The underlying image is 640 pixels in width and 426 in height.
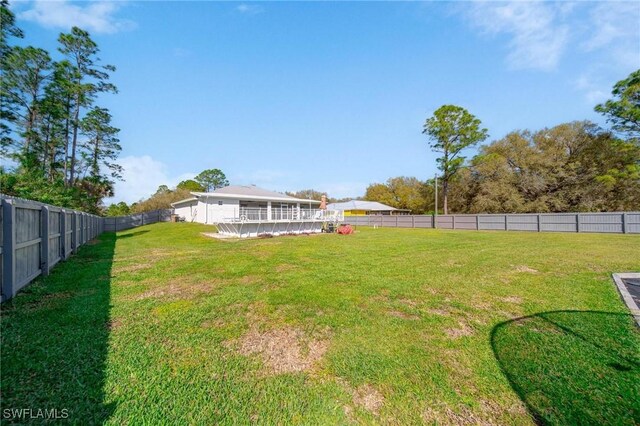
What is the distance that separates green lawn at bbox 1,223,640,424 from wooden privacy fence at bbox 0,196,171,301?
12.5 inches

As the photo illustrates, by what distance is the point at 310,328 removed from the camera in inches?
126

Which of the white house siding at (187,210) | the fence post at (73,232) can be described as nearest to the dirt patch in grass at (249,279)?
the fence post at (73,232)

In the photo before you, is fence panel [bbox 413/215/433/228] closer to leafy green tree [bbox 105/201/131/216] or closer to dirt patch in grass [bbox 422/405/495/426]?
dirt patch in grass [bbox 422/405/495/426]

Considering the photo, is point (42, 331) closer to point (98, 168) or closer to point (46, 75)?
point (46, 75)

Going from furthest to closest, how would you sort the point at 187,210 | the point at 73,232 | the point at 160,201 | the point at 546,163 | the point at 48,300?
Result: the point at 160,201
the point at 187,210
the point at 546,163
the point at 73,232
the point at 48,300

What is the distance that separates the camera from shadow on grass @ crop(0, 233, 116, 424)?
71.6 inches

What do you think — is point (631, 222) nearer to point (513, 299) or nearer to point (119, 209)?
point (513, 299)

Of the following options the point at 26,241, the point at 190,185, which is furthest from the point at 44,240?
Result: the point at 190,185

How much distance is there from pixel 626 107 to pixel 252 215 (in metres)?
28.5

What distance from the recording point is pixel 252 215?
51.4 ft

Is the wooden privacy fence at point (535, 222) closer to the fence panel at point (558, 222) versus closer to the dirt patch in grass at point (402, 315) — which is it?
the fence panel at point (558, 222)

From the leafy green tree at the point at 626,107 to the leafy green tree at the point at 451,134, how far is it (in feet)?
29.6

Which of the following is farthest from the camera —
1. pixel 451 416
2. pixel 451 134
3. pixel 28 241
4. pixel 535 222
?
pixel 451 134

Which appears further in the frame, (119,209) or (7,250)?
(119,209)
